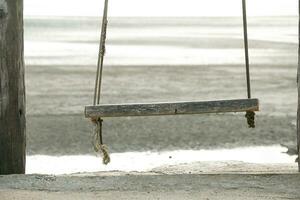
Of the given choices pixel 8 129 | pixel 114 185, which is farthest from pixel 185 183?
pixel 8 129

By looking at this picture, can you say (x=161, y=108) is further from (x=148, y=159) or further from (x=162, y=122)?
(x=162, y=122)

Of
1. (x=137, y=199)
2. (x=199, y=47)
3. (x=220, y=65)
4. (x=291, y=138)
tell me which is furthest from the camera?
(x=199, y=47)

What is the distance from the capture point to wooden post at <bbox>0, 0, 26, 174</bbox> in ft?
17.3

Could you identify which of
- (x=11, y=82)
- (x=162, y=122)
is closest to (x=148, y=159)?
(x=162, y=122)

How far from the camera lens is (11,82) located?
209 inches

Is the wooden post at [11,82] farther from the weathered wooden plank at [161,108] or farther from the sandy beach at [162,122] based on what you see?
the weathered wooden plank at [161,108]

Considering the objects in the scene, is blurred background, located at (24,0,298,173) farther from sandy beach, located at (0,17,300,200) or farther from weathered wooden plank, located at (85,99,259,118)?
weathered wooden plank, located at (85,99,259,118)

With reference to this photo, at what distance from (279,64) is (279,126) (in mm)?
9713

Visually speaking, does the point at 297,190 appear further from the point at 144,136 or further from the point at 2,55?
the point at 144,136

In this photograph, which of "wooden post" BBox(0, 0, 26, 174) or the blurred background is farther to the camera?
the blurred background

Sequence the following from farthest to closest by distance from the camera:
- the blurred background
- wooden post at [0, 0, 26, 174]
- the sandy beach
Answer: the blurred background → wooden post at [0, 0, 26, 174] → the sandy beach

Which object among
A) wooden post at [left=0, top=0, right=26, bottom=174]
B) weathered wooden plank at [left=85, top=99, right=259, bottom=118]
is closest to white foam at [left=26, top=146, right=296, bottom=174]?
wooden post at [left=0, top=0, right=26, bottom=174]

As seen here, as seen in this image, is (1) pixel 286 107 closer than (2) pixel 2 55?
No

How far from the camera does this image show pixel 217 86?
16094 mm
